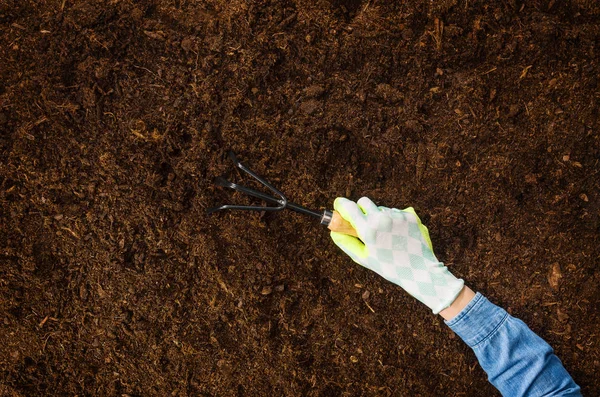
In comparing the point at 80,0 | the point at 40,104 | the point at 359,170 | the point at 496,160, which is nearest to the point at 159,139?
the point at 40,104

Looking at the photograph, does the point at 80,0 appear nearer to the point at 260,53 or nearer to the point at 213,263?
the point at 260,53

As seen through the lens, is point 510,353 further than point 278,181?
No

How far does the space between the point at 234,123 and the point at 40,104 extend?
0.67 metres

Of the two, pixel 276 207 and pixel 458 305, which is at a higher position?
pixel 276 207

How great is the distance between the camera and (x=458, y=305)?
142cm

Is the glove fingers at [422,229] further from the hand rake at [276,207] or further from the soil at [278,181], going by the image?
the hand rake at [276,207]

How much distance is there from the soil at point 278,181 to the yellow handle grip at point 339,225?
149 millimetres

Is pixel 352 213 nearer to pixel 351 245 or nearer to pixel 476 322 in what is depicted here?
pixel 351 245

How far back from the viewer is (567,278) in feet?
5.19

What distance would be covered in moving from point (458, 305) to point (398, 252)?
262 mm

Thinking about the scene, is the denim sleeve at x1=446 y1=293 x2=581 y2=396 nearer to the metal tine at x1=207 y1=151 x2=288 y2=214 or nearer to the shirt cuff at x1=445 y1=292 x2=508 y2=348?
the shirt cuff at x1=445 y1=292 x2=508 y2=348

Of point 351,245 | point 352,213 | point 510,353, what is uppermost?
point 352,213

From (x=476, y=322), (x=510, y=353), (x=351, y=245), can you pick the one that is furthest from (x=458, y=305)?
(x=351, y=245)

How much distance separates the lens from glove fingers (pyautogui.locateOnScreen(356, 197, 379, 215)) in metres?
1.41
